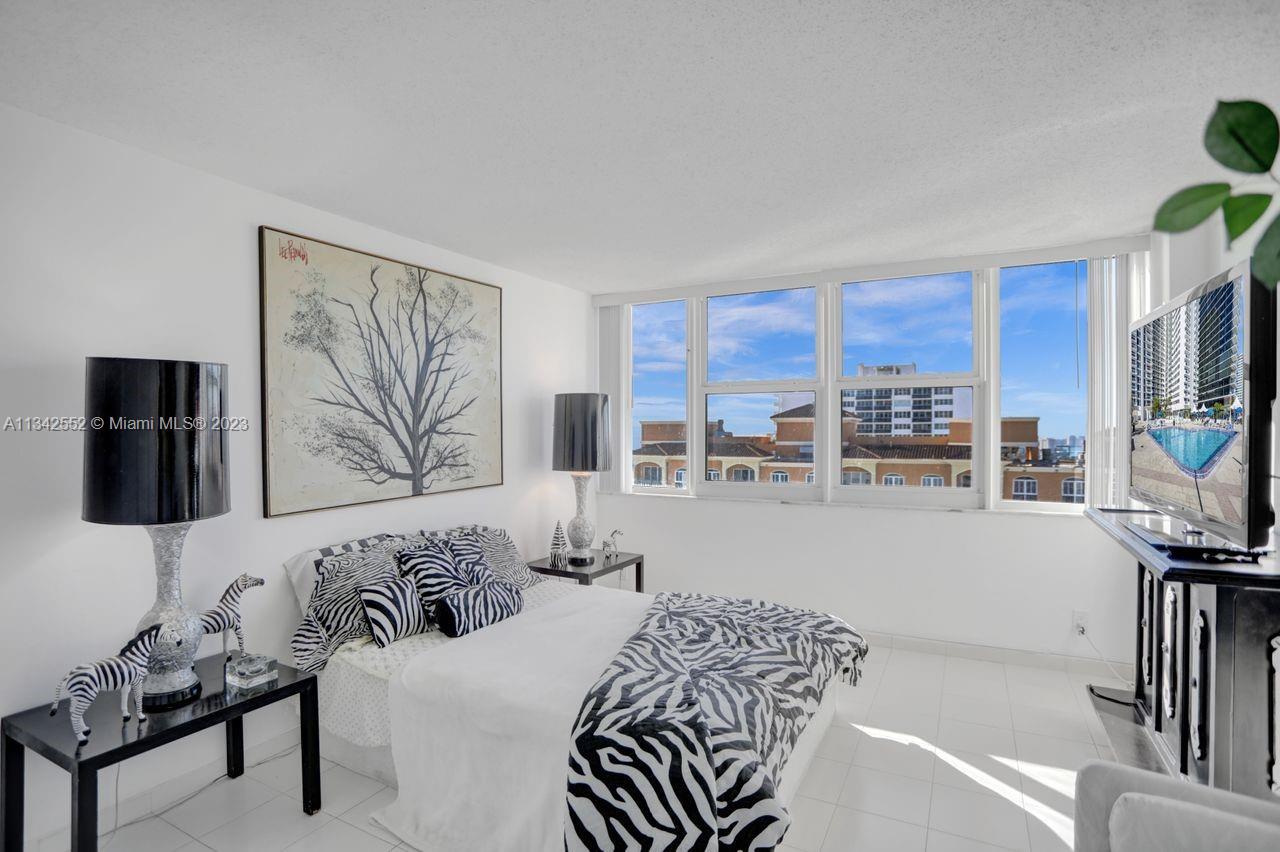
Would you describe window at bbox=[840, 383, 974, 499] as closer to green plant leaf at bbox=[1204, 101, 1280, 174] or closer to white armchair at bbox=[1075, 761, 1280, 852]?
white armchair at bbox=[1075, 761, 1280, 852]

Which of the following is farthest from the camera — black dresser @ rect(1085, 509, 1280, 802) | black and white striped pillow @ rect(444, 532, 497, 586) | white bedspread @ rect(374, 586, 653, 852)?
black and white striped pillow @ rect(444, 532, 497, 586)

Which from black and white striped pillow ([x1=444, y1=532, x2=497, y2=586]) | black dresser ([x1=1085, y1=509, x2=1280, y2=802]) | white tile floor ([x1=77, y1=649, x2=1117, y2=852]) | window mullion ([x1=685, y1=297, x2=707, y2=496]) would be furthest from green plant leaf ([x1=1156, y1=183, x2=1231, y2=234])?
window mullion ([x1=685, y1=297, x2=707, y2=496])

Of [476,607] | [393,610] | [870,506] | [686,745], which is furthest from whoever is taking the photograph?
[870,506]

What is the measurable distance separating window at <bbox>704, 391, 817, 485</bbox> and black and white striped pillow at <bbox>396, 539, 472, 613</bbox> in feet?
7.67

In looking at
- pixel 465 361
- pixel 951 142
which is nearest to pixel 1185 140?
pixel 951 142

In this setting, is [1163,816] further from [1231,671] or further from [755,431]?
[755,431]

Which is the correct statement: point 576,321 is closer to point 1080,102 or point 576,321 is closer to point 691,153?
point 691,153

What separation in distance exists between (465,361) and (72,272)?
6.04 feet

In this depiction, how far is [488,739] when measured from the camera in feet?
6.89

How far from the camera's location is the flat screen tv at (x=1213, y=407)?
1761 mm

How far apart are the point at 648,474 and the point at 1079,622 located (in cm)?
293

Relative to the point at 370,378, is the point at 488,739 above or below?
below

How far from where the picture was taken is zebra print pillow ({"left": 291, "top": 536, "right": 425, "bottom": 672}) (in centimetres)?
260

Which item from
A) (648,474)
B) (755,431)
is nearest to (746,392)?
(755,431)
